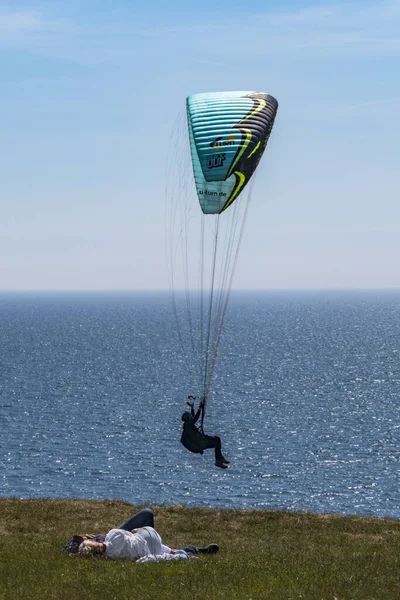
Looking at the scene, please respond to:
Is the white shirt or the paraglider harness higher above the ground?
the paraglider harness

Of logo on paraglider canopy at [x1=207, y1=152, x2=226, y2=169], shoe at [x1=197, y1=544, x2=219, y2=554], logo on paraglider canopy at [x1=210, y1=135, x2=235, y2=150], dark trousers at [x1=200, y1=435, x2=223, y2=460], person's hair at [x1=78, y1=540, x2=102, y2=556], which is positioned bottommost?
shoe at [x1=197, y1=544, x2=219, y2=554]

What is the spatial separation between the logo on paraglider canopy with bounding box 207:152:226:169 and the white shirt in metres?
10.1

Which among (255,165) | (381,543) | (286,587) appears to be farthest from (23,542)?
(255,165)

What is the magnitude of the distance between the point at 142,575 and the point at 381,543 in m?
8.41

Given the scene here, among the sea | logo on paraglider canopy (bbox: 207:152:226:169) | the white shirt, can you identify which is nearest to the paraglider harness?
the white shirt

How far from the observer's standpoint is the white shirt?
57.9 feet

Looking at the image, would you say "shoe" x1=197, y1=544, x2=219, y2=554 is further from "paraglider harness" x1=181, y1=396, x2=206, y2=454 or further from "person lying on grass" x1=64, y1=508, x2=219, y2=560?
"paraglider harness" x1=181, y1=396, x2=206, y2=454

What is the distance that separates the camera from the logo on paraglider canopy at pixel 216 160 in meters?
21.8

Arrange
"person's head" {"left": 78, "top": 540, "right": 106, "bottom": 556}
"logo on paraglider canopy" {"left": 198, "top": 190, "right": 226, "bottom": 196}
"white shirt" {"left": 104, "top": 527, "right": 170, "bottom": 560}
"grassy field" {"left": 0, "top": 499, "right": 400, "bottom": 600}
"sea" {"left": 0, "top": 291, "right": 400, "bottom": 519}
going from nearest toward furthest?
"grassy field" {"left": 0, "top": 499, "right": 400, "bottom": 600} → "white shirt" {"left": 104, "top": 527, "right": 170, "bottom": 560} → "person's head" {"left": 78, "top": 540, "right": 106, "bottom": 556} → "logo on paraglider canopy" {"left": 198, "top": 190, "right": 226, "bottom": 196} → "sea" {"left": 0, "top": 291, "right": 400, "bottom": 519}

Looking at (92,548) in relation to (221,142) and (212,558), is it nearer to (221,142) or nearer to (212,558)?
(212,558)

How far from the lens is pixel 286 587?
51.7ft

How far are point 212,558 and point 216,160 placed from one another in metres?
10.7

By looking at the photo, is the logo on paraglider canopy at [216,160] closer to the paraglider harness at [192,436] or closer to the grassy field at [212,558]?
the paraglider harness at [192,436]

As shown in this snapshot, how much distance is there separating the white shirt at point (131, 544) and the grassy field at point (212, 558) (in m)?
0.39
